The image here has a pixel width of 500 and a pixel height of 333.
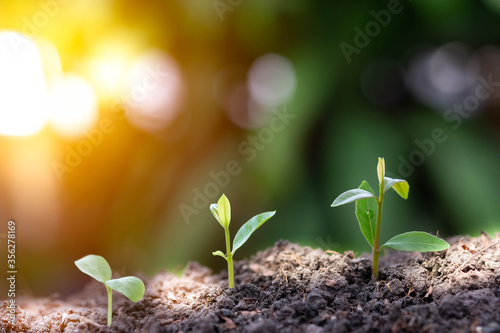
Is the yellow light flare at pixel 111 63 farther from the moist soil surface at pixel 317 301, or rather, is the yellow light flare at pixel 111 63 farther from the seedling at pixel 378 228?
the seedling at pixel 378 228

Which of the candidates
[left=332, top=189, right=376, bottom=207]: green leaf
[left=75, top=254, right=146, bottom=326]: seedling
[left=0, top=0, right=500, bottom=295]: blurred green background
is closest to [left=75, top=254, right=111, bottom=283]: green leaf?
[left=75, top=254, right=146, bottom=326]: seedling

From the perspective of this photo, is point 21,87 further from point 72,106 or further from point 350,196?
point 350,196

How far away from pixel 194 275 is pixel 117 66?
35.2 inches

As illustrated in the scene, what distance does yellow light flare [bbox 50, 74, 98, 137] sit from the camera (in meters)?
1.53

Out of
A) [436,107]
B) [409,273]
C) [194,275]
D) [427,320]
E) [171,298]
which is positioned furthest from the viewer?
[436,107]

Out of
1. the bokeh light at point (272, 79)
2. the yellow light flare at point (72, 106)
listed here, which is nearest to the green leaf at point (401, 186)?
the bokeh light at point (272, 79)

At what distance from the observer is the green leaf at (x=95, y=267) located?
76 centimetres

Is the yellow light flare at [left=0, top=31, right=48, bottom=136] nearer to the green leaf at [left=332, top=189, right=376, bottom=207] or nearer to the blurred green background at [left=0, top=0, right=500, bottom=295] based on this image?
the blurred green background at [left=0, top=0, right=500, bottom=295]

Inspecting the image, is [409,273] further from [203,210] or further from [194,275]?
[203,210]

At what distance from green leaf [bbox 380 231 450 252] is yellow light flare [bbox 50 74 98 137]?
1227 millimetres

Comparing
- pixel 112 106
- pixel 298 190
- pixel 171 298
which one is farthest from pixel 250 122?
pixel 171 298

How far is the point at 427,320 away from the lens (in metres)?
0.57

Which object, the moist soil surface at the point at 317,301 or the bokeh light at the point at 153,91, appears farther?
the bokeh light at the point at 153,91

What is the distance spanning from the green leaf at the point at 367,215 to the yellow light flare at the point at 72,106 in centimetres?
113
